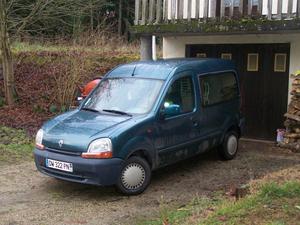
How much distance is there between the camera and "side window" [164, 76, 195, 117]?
799cm

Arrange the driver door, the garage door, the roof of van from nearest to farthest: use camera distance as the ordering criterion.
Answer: the driver door, the roof of van, the garage door

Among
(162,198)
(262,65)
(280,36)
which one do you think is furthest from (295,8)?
(162,198)

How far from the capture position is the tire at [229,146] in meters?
9.65

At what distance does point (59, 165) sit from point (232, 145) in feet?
12.9

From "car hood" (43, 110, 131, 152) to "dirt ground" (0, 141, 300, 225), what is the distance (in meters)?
0.80

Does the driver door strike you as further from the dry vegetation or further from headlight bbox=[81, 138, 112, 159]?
the dry vegetation

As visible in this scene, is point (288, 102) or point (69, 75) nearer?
point (288, 102)

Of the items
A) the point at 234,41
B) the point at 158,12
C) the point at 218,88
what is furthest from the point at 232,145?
the point at 158,12

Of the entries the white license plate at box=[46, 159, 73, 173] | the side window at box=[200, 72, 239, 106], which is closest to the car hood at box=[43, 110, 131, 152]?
the white license plate at box=[46, 159, 73, 173]

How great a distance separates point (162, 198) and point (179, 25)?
5016 millimetres

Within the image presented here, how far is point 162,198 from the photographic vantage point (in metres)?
7.20

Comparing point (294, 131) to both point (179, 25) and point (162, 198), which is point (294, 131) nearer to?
point (179, 25)

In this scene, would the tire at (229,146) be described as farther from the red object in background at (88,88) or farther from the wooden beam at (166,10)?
the red object in background at (88,88)

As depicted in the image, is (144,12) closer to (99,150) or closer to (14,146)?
(14,146)
